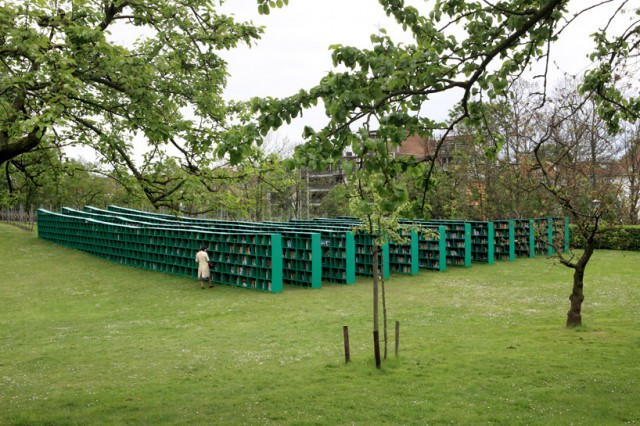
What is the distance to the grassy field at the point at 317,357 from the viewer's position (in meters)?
7.26

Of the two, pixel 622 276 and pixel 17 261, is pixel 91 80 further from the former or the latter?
pixel 17 261

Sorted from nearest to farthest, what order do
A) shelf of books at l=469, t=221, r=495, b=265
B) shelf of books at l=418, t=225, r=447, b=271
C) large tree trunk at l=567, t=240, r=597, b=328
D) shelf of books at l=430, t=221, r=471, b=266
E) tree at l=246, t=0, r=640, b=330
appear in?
1. tree at l=246, t=0, r=640, b=330
2. large tree trunk at l=567, t=240, r=597, b=328
3. shelf of books at l=418, t=225, r=447, b=271
4. shelf of books at l=430, t=221, r=471, b=266
5. shelf of books at l=469, t=221, r=495, b=265

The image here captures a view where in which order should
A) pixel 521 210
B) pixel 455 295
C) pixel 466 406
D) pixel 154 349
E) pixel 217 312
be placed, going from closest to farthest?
pixel 466 406 → pixel 154 349 → pixel 217 312 → pixel 455 295 → pixel 521 210

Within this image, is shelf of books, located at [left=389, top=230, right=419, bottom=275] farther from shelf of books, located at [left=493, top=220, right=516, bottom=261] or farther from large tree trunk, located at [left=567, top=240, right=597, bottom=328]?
large tree trunk, located at [left=567, top=240, right=597, bottom=328]

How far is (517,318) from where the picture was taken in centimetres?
1335

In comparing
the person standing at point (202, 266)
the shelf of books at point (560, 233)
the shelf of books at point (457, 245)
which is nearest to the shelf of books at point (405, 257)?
the shelf of books at point (457, 245)

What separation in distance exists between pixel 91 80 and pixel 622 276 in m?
19.7

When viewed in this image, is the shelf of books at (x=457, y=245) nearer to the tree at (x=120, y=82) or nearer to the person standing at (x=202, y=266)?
the person standing at (x=202, y=266)

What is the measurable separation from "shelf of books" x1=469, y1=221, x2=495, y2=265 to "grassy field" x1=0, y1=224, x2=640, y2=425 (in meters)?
6.23

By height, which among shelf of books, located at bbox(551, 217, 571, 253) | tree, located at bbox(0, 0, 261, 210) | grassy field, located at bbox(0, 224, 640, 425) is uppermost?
tree, located at bbox(0, 0, 261, 210)

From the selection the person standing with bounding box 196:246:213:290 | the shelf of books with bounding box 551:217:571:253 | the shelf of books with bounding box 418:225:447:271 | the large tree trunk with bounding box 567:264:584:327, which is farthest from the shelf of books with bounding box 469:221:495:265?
the large tree trunk with bounding box 567:264:584:327

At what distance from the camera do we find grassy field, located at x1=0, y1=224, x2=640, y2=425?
7262mm

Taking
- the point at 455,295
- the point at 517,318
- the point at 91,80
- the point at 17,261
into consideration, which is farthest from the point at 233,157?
the point at 17,261

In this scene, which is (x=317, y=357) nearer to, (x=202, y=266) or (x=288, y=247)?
(x=202, y=266)
